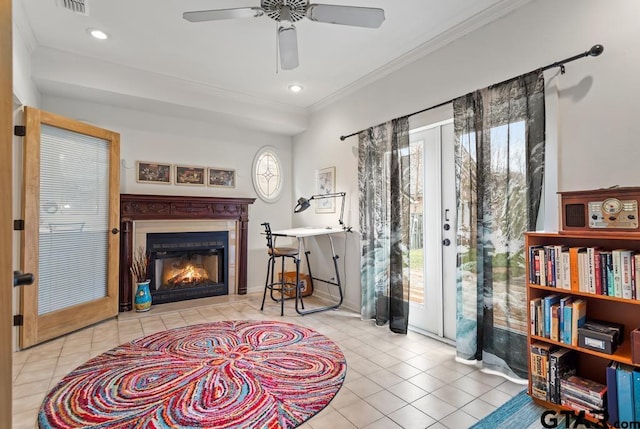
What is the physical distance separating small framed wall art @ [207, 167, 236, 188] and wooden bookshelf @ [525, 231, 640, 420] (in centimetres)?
392

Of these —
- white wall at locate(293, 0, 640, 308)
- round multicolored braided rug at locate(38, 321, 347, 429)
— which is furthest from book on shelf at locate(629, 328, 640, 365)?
round multicolored braided rug at locate(38, 321, 347, 429)

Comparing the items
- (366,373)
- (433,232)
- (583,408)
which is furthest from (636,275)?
(366,373)

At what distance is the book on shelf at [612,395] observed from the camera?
175 centimetres

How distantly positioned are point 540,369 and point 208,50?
389 centimetres

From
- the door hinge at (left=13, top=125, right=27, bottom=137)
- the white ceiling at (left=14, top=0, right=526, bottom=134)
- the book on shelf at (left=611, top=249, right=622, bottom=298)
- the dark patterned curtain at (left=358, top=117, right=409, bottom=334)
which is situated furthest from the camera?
the dark patterned curtain at (left=358, top=117, right=409, bottom=334)

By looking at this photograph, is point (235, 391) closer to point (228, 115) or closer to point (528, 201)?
point (528, 201)

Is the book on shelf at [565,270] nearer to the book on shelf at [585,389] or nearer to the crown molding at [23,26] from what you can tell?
the book on shelf at [585,389]

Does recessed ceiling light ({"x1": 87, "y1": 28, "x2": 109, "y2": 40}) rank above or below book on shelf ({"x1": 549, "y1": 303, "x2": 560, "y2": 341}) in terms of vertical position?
above

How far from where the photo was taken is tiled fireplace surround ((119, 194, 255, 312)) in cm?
399

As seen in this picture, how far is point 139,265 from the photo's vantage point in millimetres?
4059

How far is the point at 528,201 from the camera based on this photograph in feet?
7.57

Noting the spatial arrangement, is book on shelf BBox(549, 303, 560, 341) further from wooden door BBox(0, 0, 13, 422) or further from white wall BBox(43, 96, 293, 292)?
white wall BBox(43, 96, 293, 292)

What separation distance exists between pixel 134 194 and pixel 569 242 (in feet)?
14.6

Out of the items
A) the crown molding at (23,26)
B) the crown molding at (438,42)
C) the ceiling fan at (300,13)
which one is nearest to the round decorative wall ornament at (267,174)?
the crown molding at (438,42)
